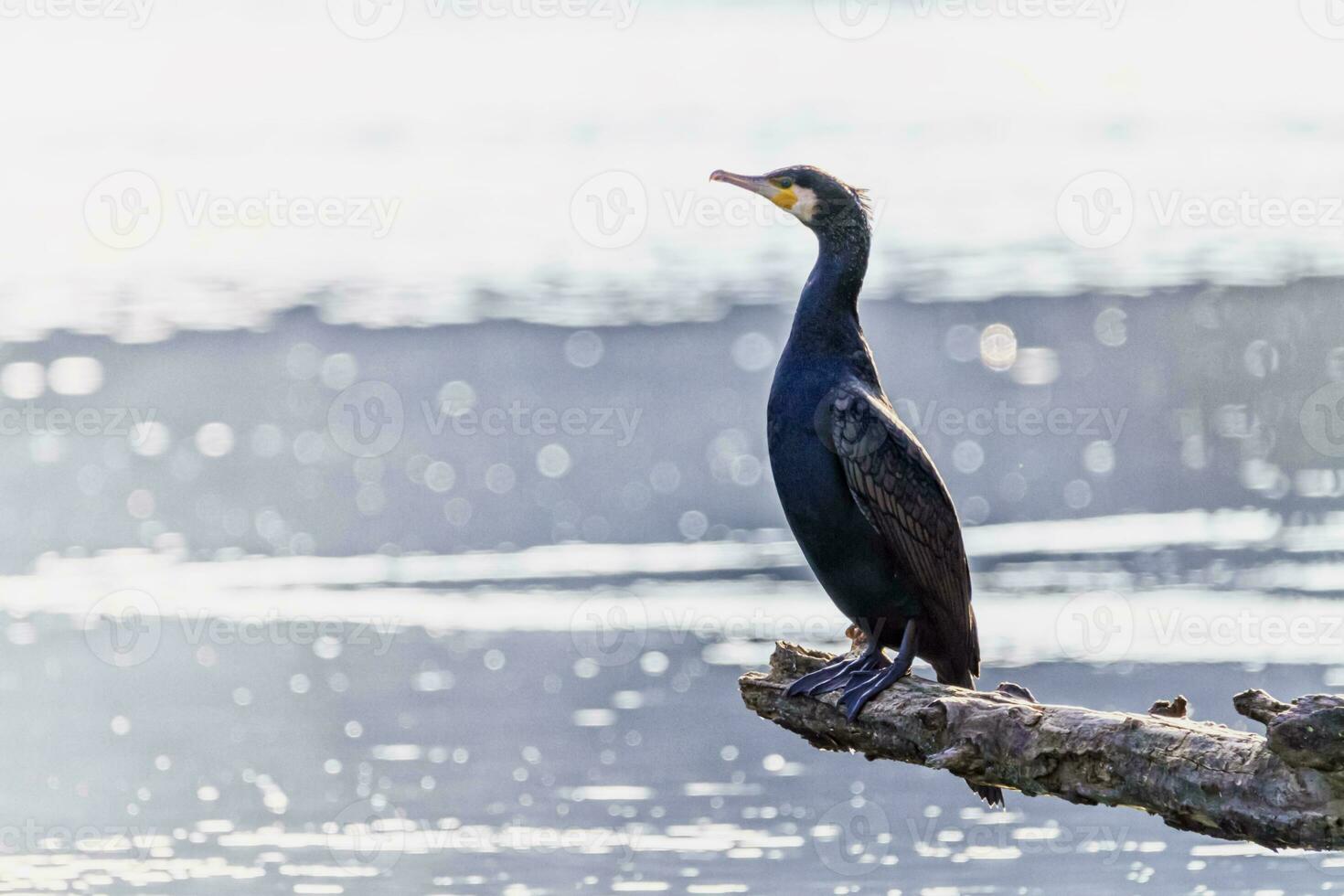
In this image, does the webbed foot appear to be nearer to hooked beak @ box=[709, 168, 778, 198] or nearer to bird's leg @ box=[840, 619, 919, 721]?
bird's leg @ box=[840, 619, 919, 721]

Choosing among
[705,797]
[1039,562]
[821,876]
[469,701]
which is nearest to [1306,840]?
[821,876]

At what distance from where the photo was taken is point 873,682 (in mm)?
6770

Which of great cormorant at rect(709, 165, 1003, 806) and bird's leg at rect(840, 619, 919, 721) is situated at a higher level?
great cormorant at rect(709, 165, 1003, 806)

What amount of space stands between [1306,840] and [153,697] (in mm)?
14660

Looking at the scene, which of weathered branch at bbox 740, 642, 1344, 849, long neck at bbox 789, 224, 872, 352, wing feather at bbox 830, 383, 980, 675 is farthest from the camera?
long neck at bbox 789, 224, 872, 352

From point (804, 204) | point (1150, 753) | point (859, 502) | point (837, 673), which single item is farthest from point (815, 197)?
point (1150, 753)

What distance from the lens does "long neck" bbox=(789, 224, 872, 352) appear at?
24.4ft

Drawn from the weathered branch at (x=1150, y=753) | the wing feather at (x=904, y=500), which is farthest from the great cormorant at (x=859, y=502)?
the weathered branch at (x=1150, y=753)

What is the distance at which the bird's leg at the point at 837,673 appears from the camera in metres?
6.89

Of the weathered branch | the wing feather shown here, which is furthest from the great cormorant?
the weathered branch

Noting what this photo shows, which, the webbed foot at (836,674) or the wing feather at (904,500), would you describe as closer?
the webbed foot at (836,674)

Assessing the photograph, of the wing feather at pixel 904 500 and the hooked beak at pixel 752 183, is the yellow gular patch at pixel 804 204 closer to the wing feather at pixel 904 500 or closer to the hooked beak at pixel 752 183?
the hooked beak at pixel 752 183

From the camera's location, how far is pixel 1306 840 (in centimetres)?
515

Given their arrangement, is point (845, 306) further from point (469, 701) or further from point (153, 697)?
point (153, 697)
